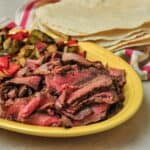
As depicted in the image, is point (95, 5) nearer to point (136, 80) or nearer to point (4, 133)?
point (136, 80)

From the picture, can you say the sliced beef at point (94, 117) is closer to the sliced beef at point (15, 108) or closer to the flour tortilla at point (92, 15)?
the sliced beef at point (15, 108)

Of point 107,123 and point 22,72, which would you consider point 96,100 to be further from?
point 22,72

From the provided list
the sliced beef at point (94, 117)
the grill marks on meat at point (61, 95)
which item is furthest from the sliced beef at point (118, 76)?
the sliced beef at point (94, 117)

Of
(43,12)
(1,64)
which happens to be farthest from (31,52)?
(43,12)

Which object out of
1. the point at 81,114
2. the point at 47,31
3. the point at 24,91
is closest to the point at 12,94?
the point at 24,91

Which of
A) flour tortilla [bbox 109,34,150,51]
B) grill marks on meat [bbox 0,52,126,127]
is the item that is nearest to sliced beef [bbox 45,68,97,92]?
grill marks on meat [bbox 0,52,126,127]

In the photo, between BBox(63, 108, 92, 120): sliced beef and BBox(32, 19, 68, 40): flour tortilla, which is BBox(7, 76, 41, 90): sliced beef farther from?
BBox(32, 19, 68, 40): flour tortilla

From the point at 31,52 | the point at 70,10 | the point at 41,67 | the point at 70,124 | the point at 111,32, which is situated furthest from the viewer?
the point at 70,10

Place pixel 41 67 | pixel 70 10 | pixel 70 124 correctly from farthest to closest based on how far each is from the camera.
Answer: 1. pixel 70 10
2. pixel 41 67
3. pixel 70 124
